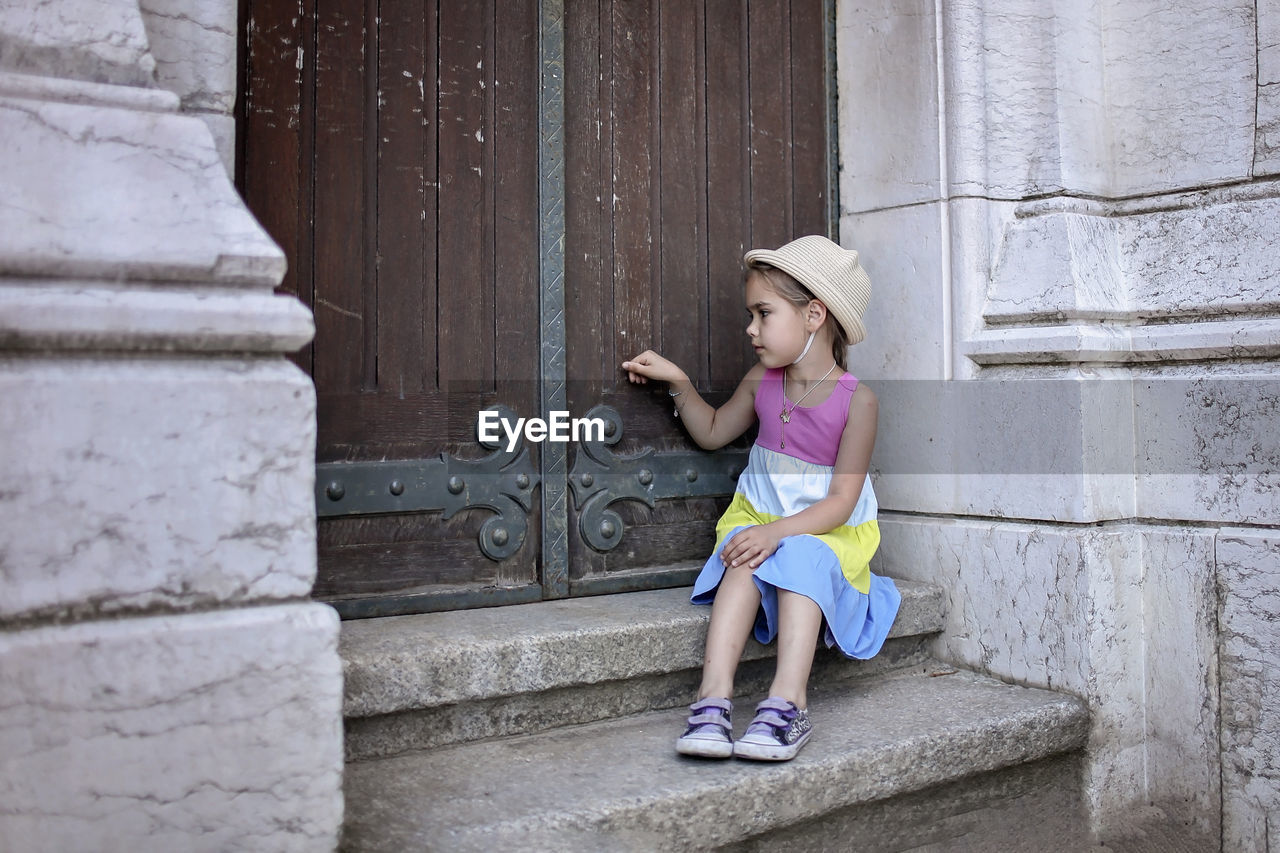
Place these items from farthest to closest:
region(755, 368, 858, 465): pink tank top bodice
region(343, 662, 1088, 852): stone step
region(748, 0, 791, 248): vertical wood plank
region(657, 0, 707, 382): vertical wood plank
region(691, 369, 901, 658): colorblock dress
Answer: region(748, 0, 791, 248): vertical wood plank < region(657, 0, 707, 382): vertical wood plank < region(755, 368, 858, 465): pink tank top bodice < region(691, 369, 901, 658): colorblock dress < region(343, 662, 1088, 852): stone step

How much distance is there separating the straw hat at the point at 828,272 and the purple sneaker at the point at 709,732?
95 cm

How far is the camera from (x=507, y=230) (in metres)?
2.48

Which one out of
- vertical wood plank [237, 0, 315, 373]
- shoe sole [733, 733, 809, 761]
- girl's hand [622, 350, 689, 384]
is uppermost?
vertical wood plank [237, 0, 315, 373]

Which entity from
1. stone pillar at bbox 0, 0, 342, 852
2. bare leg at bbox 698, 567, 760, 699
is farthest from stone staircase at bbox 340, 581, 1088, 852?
stone pillar at bbox 0, 0, 342, 852

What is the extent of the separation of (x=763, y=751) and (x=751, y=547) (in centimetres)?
44

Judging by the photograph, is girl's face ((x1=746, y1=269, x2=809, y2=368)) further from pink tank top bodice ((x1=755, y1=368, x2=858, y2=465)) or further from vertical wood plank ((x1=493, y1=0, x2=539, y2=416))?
vertical wood plank ((x1=493, y1=0, x2=539, y2=416))

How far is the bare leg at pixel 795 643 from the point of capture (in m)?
2.08

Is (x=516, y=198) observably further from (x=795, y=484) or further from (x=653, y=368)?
(x=795, y=484)

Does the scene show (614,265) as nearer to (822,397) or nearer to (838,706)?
(822,397)

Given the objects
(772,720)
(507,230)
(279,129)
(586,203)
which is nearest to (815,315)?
(586,203)

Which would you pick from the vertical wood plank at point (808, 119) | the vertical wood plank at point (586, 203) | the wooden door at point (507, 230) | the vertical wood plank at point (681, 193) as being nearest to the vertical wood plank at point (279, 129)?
the wooden door at point (507, 230)

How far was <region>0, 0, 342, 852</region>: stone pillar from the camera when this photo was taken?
1324 millimetres

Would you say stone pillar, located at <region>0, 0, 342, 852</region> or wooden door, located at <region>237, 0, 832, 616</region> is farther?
wooden door, located at <region>237, 0, 832, 616</region>

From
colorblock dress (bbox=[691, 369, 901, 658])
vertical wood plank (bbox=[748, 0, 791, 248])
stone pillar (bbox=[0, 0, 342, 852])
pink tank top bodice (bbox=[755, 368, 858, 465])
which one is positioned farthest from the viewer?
vertical wood plank (bbox=[748, 0, 791, 248])
